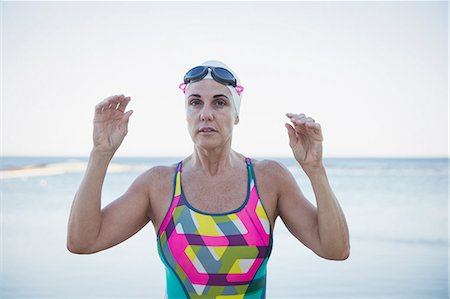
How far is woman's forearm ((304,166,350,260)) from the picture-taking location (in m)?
2.63

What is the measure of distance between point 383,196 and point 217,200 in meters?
14.1

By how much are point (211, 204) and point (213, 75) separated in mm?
720

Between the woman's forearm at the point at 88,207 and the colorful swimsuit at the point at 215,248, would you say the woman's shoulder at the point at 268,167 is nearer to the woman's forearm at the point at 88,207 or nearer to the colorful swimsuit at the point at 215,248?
the colorful swimsuit at the point at 215,248

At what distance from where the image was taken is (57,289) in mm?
5941

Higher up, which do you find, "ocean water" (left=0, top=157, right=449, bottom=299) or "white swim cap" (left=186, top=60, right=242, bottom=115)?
"white swim cap" (left=186, top=60, right=242, bottom=115)

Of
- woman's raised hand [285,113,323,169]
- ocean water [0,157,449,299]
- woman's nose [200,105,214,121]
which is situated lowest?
ocean water [0,157,449,299]

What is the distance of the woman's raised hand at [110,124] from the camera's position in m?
2.69

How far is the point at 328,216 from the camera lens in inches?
104

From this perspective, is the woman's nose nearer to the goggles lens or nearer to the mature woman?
the mature woman

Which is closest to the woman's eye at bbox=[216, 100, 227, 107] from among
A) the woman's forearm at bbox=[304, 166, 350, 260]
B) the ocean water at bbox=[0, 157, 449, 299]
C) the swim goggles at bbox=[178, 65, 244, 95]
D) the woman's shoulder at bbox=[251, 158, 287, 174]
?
Answer: the swim goggles at bbox=[178, 65, 244, 95]

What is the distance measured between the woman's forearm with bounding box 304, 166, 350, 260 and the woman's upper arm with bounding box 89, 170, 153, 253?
2.98 ft

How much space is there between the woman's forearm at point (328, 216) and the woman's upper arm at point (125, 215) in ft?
2.98

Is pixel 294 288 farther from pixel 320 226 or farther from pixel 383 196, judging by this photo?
pixel 383 196

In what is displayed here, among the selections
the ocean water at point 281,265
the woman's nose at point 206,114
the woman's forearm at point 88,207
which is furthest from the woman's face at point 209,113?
the ocean water at point 281,265
